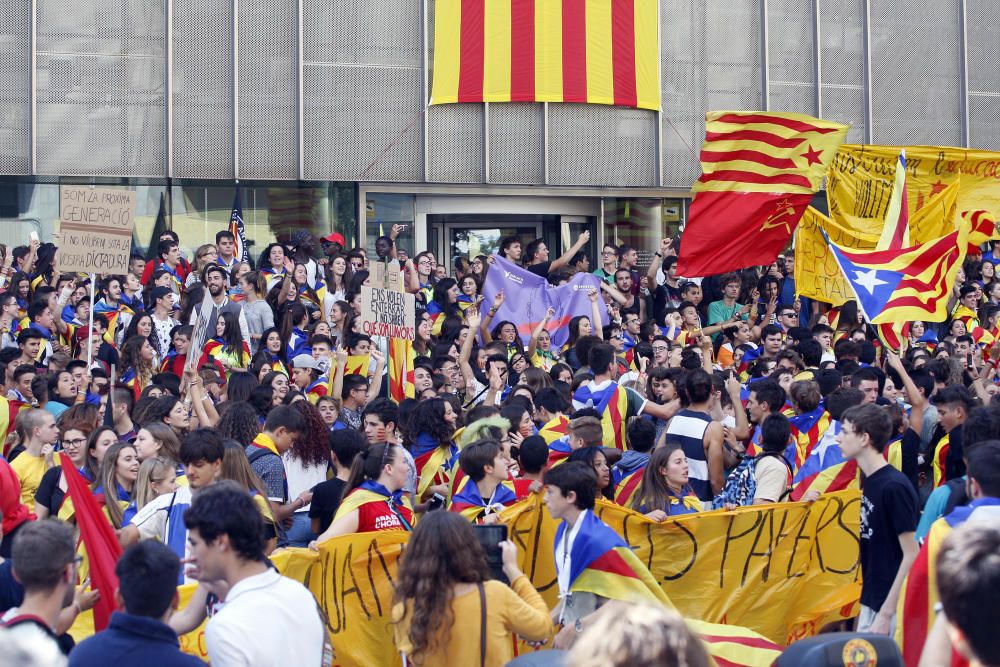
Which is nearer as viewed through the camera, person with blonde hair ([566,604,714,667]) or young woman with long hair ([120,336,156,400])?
person with blonde hair ([566,604,714,667])

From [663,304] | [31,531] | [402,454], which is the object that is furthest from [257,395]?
[663,304]

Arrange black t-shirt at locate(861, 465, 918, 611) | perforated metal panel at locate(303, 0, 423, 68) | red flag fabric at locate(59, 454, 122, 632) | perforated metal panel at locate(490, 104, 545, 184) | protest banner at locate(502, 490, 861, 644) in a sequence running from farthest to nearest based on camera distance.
Answer: perforated metal panel at locate(490, 104, 545, 184) < perforated metal panel at locate(303, 0, 423, 68) < protest banner at locate(502, 490, 861, 644) < black t-shirt at locate(861, 465, 918, 611) < red flag fabric at locate(59, 454, 122, 632)

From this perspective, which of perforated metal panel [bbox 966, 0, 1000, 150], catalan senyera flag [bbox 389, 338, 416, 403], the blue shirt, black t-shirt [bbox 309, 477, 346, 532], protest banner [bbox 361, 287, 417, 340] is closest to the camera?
the blue shirt

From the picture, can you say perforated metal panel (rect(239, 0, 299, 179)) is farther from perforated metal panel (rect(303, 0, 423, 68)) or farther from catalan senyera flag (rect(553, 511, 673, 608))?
catalan senyera flag (rect(553, 511, 673, 608))

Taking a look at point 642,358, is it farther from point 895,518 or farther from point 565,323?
point 895,518

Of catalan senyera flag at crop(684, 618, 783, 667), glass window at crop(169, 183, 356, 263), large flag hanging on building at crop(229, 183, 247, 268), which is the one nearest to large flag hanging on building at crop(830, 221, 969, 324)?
catalan senyera flag at crop(684, 618, 783, 667)

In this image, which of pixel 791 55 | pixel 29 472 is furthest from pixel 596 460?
pixel 791 55

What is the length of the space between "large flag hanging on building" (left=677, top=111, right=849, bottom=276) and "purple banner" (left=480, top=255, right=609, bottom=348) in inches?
48.5

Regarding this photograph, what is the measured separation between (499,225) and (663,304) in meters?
5.14

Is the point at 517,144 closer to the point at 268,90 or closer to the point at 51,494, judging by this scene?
the point at 268,90

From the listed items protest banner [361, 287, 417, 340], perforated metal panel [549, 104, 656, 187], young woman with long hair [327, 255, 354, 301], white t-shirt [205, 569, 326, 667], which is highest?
perforated metal panel [549, 104, 656, 187]

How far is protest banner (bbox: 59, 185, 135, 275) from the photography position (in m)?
12.0

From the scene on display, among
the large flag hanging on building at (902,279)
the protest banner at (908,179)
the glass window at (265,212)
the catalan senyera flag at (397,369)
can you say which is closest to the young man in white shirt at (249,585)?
the catalan senyera flag at (397,369)

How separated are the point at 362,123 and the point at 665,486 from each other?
14.7 metres
